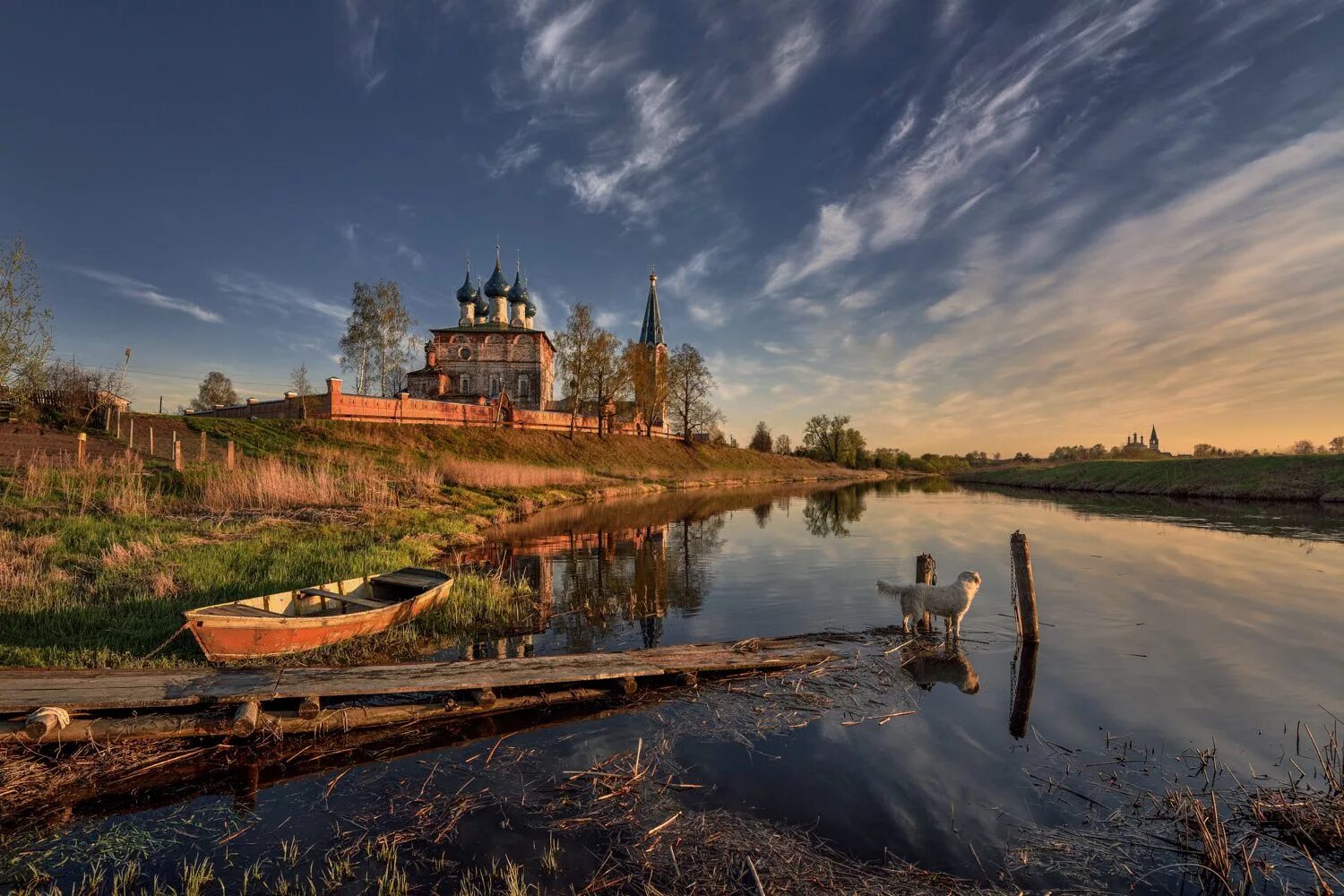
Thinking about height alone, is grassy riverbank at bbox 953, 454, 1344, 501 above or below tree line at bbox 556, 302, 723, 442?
below

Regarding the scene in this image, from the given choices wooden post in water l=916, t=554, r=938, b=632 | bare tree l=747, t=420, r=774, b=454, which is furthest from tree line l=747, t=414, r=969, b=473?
wooden post in water l=916, t=554, r=938, b=632

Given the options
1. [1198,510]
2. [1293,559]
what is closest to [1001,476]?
[1198,510]

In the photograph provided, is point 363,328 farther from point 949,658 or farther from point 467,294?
point 949,658

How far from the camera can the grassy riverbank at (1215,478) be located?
35.6 meters

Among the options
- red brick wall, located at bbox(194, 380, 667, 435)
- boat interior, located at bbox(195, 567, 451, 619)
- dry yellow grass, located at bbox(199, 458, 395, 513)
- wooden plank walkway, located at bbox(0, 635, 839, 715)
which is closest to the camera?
wooden plank walkway, located at bbox(0, 635, 839, 715)

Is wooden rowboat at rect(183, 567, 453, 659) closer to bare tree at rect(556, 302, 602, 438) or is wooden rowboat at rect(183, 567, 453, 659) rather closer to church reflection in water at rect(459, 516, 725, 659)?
church reflection in water at rect(459, 516, 725, 659)

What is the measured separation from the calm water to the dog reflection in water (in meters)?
0.05

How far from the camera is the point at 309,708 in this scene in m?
6.36

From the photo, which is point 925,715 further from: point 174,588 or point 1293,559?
point 1293,559

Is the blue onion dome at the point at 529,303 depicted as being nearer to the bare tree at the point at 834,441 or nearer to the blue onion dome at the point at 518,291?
the blue onion dome at the point at 518,291

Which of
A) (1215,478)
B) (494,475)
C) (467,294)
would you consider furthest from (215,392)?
(1215,478)

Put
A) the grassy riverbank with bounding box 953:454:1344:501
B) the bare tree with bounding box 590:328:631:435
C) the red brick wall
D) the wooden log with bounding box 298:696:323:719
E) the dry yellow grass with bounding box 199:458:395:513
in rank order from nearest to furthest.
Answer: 1. the wooden log with bounding box 298:696:323:719
2. the dry yellow grass with bounding box 199:458:395:513
3. the grassy riverbank with bounding box 953:454:1344:501
4. the red brick wall
5. the bare tree with bounding box 590:328:631:435

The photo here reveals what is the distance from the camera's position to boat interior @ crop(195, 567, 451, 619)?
26.8 feet

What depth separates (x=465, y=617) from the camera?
1067 centimetres
